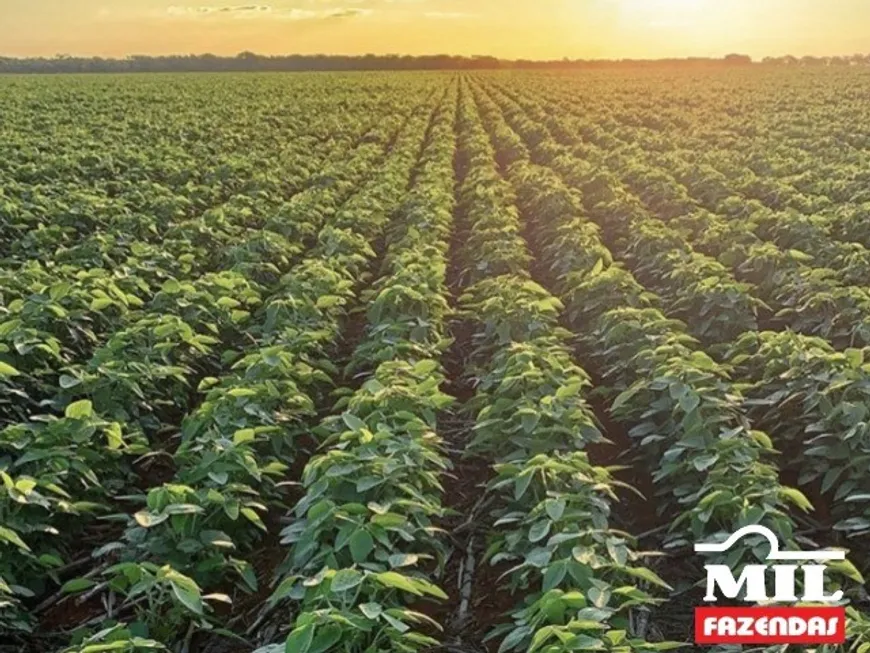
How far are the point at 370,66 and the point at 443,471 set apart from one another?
99.0 metres

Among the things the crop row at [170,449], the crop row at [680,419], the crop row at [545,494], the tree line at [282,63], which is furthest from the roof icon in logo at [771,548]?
the tree line at [282,63]

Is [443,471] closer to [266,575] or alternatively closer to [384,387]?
[384,387]

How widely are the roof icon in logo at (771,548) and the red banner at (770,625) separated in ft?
0.77

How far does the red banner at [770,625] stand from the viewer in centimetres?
289

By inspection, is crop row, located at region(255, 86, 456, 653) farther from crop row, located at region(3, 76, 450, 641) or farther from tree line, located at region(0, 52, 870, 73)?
tree line, located at region(0, 52, 870, 73)

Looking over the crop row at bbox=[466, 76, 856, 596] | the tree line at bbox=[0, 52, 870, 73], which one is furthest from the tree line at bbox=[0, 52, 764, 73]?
the crop row at bbox=[466, 76, 856, 596]

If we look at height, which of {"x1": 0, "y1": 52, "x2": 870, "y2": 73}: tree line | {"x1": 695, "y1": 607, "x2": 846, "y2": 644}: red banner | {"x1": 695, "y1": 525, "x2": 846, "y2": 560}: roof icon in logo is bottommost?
{"x1": 695, "y1": 607, "x2": 846, "y2": 644}: red banner

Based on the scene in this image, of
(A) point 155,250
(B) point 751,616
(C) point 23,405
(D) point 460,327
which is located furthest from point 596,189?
(B) point 751,616

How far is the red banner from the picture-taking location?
2.89 metres

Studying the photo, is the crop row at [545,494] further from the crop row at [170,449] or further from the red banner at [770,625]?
the crop row at [170,449]

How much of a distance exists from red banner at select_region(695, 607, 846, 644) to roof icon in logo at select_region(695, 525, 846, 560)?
235 millimetres

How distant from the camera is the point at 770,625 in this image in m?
3.07

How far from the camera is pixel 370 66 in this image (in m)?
98.9

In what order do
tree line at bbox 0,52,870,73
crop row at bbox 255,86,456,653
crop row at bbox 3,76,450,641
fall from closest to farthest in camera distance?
crop row at bbox 255,86,456,653, crop row at bbox 3,76,450,641, tree line at bbox 0,52,870,73
